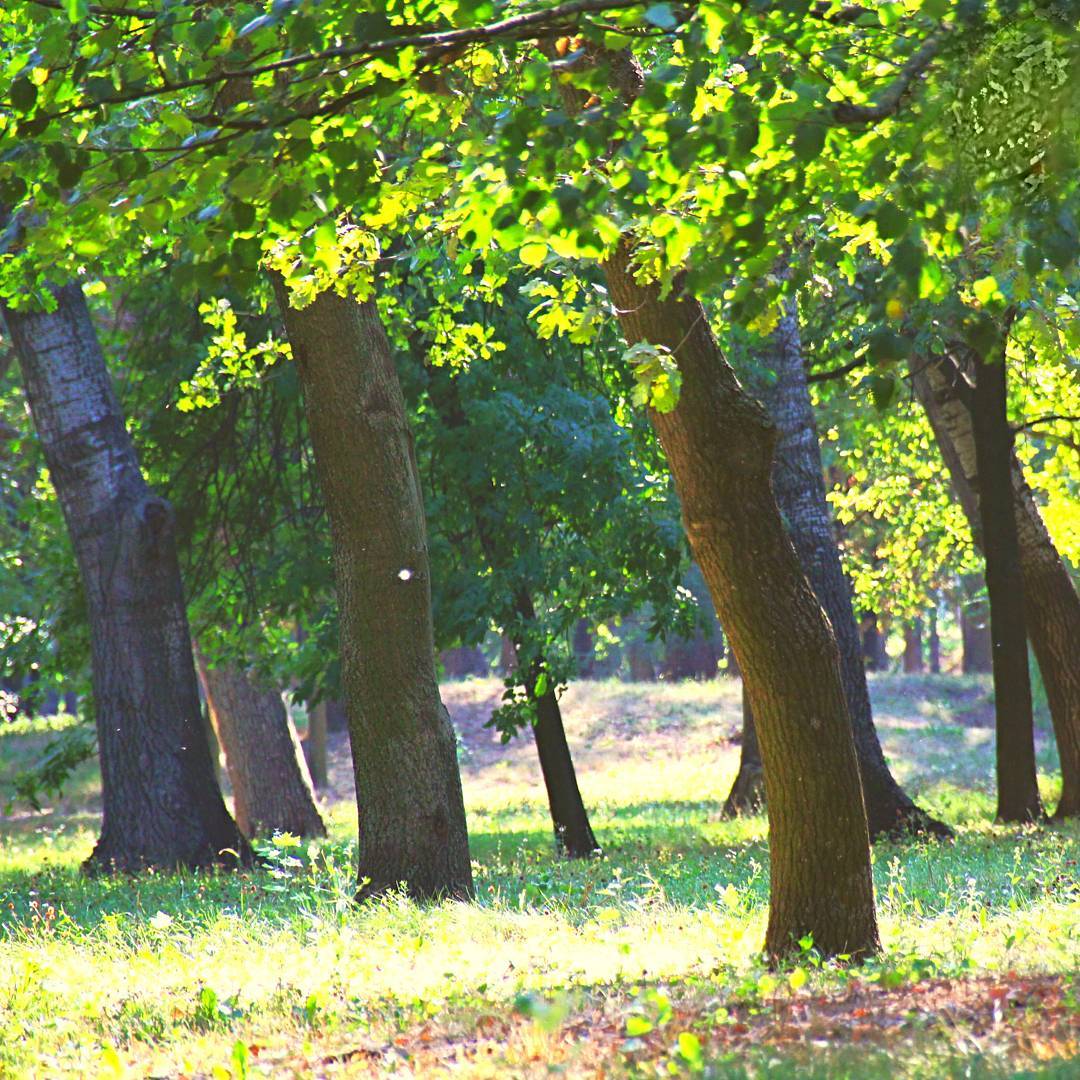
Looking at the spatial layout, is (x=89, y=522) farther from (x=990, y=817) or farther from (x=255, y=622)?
(x=990, y=817)

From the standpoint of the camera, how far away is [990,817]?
1598 centimetres

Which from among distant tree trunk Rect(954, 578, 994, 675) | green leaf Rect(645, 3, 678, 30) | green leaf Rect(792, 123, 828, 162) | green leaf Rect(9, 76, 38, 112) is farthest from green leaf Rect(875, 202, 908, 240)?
distant tree trunk Rect(954, 578, 994, 675)

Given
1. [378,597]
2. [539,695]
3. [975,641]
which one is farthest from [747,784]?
[975,641]

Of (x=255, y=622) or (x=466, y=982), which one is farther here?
(x=255, y=622)

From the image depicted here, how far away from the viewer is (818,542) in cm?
1343

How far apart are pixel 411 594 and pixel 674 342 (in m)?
3.61

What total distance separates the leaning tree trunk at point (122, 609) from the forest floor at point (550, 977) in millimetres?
816

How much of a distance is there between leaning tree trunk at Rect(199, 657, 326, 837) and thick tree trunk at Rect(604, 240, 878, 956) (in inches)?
505

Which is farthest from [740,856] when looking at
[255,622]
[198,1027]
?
[198,1027]

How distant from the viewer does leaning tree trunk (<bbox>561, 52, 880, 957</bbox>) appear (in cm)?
644

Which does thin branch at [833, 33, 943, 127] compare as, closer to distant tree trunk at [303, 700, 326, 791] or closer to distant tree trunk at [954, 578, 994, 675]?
distant tree trunk at [303, 700, 326, 791]

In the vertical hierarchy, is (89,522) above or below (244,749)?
above

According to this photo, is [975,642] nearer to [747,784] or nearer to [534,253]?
[747,784]

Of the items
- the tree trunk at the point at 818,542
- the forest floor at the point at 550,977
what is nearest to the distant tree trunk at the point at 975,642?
the tree trunk at the point at 818,542
